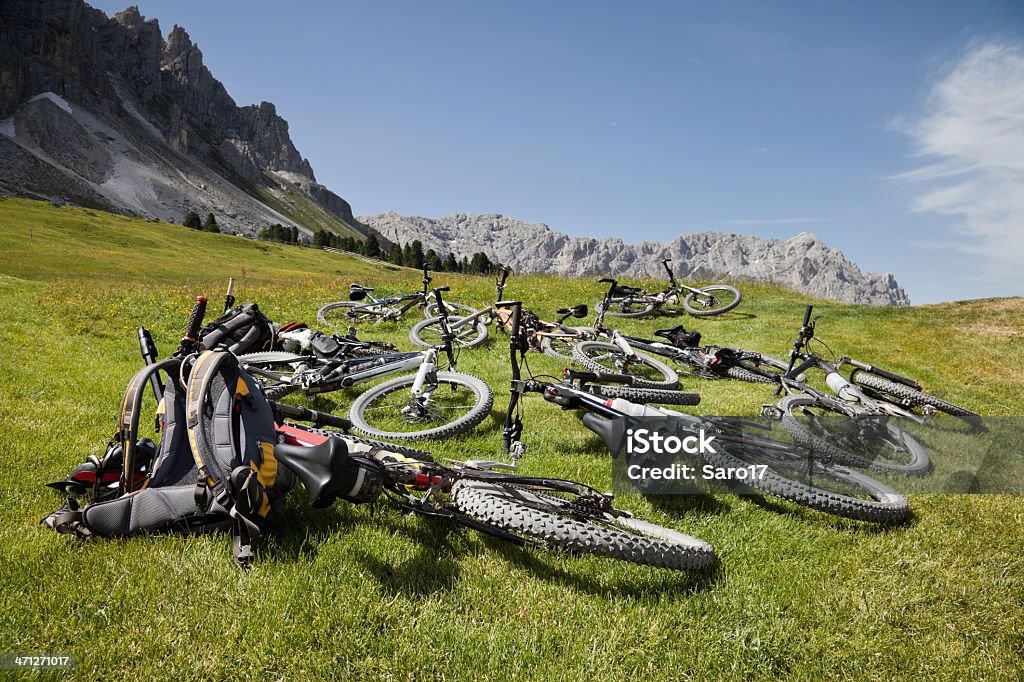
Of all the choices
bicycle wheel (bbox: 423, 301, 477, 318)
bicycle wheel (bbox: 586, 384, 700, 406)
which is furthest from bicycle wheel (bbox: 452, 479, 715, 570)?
bicycle wheel (bbox: 423, 301, 477, 318)

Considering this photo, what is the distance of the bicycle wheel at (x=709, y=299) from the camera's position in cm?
1579

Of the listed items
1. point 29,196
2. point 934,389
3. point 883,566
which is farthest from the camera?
point 29,196

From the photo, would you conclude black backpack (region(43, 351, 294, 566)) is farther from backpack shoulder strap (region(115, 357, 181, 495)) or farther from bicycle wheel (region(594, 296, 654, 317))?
bicycle wheel (region(594, 296, 654, 317))

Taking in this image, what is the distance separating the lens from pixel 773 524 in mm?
4105

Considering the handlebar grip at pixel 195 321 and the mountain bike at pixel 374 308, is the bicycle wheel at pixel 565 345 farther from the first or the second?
the handlebar grip at pixel 195 321

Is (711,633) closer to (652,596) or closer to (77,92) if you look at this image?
(652,596)

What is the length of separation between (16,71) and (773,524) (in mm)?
220183

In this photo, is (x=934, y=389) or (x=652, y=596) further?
(x=934, y=389)

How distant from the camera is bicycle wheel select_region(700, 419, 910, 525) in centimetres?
410

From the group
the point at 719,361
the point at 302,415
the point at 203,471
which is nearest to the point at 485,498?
the point at 203,471

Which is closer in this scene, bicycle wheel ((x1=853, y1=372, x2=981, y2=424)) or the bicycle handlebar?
the bicycle handlebar

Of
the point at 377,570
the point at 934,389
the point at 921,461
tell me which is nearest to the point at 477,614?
the point at 377,570

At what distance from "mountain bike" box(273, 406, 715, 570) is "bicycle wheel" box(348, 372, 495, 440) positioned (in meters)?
1.56

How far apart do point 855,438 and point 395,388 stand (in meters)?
6.12
